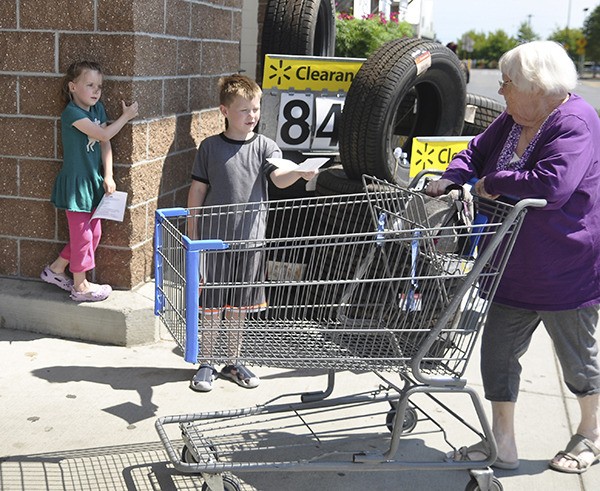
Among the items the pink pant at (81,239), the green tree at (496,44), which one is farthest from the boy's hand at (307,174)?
the green tree at (496,44)

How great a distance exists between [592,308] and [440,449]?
97 centimetres

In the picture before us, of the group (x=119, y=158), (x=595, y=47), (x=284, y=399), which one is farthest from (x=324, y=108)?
(x=595, y=47)

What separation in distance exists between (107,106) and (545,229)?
2.58 m


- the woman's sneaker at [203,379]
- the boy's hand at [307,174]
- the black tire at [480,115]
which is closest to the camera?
the boy's hand at [307,174]

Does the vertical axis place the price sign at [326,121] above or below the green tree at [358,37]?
below

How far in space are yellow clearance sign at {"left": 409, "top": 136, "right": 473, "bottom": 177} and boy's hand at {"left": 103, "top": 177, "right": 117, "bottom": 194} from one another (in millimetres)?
1966

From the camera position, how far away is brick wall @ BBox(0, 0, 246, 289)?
466cm

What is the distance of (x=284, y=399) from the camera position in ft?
14.3

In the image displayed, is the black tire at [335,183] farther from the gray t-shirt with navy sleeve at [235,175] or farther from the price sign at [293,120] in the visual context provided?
the gray t-shirt with navy sleeve at [235,175]

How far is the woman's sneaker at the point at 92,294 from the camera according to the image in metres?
4.76

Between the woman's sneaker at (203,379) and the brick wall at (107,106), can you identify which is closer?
the woman's sneaker at (203,379)

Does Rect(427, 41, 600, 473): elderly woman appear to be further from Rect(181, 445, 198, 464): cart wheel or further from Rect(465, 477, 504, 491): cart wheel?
Rect(181, 445, 198, 464): cart wheel

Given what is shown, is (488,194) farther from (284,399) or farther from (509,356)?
(284,399)

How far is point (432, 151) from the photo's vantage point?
5.63m
